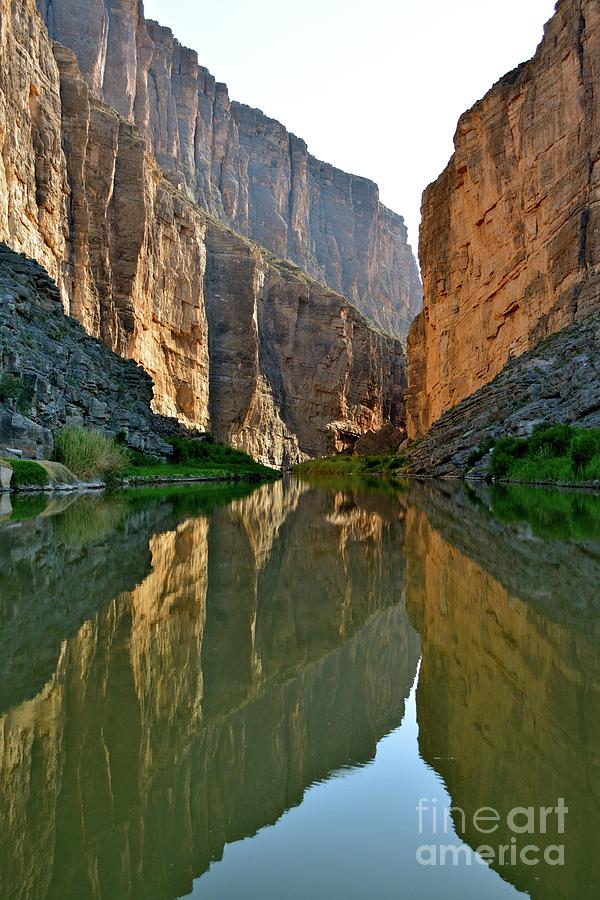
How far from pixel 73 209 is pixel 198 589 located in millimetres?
54506

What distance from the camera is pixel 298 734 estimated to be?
324 centimetres

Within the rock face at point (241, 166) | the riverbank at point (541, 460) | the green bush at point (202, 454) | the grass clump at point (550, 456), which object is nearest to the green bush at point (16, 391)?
the green bush at point (202, 454)

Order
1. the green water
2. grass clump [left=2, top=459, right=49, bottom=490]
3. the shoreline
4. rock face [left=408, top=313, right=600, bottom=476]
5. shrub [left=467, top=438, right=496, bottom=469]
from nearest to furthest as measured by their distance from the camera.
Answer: the green water
grass clump [left=2, top=459, right=49, bottom=490]
the shoreline
rock face [left=408, top=313, right=600, bottom=476]
shrub [left=467, top=438, right=496, bottom=469]

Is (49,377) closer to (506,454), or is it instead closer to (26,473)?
(26,473)

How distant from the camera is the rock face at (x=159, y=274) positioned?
4903 cm

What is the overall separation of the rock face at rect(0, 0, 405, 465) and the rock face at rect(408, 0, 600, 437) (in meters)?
23.8

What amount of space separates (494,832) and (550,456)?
25.8m

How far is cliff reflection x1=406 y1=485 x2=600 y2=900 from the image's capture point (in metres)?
2.42

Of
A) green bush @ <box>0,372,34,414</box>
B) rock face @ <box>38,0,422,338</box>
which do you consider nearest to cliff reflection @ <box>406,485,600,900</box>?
green bush @ <box>0,372,34,414</box>

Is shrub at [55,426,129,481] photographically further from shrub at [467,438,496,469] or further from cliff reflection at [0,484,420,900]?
cliff reflection at [0,484,420,900]

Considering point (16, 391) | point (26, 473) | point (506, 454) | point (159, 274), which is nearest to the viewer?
point (26, 473)

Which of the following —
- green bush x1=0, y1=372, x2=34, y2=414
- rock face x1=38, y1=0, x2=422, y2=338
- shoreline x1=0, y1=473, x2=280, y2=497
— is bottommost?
shoreline x1=0, y1=473, x2=280, y2=497

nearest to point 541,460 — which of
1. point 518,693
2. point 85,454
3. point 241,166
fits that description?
point 85,454

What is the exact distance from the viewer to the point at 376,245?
14325 cm
